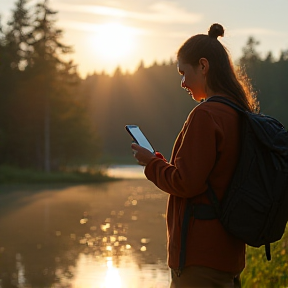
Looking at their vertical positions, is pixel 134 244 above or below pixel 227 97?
below

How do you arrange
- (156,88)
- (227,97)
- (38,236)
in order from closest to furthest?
(227,97) → (38,236) → (156,88)

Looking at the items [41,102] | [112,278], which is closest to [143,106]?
[41,102]

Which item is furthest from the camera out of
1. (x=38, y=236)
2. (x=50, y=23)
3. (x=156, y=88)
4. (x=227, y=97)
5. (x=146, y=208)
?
(x=156, y=88)

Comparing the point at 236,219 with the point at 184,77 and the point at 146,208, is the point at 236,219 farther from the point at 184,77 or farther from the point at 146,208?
the point at 146,208

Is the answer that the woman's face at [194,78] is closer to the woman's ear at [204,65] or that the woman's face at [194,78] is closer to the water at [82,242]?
the woman's ear at [204,65]

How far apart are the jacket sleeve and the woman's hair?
0.23 m

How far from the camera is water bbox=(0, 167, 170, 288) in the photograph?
9.27m

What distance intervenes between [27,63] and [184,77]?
31.7 metres

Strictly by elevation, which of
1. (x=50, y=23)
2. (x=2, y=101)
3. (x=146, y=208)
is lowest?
(x=146, y=208)

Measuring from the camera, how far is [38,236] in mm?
13320

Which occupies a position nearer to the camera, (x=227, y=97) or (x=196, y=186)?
(x=196, y=186)

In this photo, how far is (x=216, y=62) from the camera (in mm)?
2826

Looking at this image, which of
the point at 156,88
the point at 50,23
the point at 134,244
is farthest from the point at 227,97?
the point at 156,88

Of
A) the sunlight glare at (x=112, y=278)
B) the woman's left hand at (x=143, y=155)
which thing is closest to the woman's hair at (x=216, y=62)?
the woman's left hand at (x=143, y=155)
